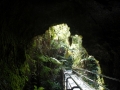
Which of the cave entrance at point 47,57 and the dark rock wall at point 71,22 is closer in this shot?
the dark rock wall at point 71,22

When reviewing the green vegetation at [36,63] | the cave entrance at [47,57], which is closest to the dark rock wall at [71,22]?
the green vegetation at [36,63]

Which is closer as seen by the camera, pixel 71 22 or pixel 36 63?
pixel 71 22

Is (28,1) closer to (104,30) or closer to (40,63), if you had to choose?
(104,30)

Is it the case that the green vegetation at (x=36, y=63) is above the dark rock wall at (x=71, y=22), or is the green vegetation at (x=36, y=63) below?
below

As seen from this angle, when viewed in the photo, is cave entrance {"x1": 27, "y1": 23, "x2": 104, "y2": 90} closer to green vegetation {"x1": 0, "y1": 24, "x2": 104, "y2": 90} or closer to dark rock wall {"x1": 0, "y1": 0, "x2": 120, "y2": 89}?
green vegetation {"x1": 0, "y1": 24, "x2": 104, "y2": 90}

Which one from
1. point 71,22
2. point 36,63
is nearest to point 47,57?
point 36,63

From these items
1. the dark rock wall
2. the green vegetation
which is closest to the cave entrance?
the green vegetation

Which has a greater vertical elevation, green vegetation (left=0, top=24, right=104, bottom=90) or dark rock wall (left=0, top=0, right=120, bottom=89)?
dark rock wall (left=0, top=0, right=120, bottom=89)

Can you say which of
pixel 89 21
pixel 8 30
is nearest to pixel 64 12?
pixel 89 21

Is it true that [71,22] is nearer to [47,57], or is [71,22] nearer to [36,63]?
[47,57]

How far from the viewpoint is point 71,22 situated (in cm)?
775

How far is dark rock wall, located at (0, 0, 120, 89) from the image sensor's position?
15.3ft

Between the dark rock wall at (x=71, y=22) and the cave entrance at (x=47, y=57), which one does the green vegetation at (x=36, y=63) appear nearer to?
the cave entrance at (x=47, y=57)

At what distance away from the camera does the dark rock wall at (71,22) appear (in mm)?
4656
